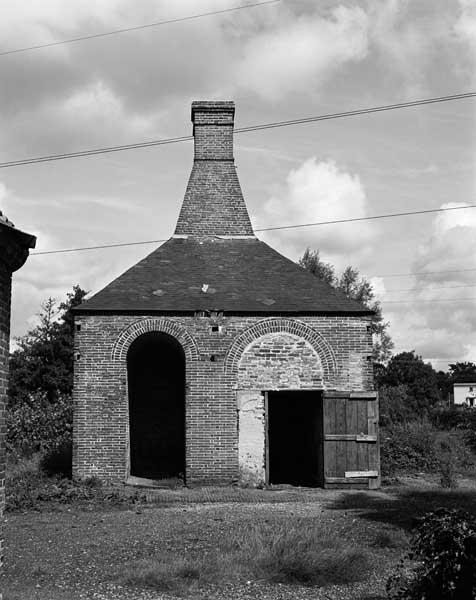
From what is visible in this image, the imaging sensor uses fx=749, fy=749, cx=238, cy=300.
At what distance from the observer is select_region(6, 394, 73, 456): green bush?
23250 millimetres

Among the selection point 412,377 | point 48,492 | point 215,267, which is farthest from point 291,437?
point 412,377

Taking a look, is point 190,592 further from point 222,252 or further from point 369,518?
point 222,252

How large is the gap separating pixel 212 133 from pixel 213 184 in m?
1.66

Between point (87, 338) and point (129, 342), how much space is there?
93 cm

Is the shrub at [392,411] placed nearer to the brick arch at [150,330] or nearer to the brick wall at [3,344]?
the brick arch at [150,330]

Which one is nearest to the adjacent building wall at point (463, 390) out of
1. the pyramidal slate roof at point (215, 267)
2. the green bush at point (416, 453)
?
the green bush at point (416, 453)

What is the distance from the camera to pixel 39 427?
23.9m

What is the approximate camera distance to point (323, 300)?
56.7 feet

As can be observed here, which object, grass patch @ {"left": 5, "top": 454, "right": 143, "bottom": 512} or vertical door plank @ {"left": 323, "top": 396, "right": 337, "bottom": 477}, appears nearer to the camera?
grass patch @ {"left": 5, "top": 454, "right": 143, "bottom": 512}

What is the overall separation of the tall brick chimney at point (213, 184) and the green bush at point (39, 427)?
7805 millimetres

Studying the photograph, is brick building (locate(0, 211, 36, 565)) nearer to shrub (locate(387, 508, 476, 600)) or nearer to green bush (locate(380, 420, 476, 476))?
shrub (locate(387, 508, 476, 600))

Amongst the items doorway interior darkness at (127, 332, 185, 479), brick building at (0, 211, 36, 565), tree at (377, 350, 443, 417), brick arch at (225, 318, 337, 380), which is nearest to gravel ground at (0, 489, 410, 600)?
brick building at (0, 211, 36, 565)

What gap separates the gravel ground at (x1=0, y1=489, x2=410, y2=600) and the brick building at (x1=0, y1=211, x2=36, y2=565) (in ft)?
5.05

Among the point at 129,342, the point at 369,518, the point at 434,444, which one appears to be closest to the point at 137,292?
the point at 129,342
